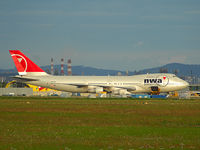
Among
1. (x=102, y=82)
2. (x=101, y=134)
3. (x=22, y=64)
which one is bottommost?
(x=101, y=134)

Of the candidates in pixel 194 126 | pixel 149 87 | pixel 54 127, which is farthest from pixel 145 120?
pixel 149 87

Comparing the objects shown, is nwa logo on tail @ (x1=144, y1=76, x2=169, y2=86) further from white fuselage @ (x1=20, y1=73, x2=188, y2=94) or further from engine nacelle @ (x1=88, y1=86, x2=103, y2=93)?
engine nacelle @ (x1=88, y1=86, x2=103, y2=93)

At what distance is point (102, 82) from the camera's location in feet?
316

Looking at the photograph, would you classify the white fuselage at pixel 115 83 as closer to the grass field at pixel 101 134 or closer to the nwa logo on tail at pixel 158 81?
the nwa logo on tail at pixel 158 81

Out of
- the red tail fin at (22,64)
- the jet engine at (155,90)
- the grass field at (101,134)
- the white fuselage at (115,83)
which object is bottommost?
the grass field at (101,134)

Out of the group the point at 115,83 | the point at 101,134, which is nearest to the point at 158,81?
the point at 115,83

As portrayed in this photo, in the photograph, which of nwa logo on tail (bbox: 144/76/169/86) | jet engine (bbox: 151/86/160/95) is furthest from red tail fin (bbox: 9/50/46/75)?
jet engine (bbox: 151/86/160/95)

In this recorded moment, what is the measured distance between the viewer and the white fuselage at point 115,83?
9469cm

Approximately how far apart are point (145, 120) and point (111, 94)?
204 ft

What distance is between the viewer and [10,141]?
23.0 meters

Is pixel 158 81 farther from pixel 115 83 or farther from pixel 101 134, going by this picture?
pixel 101 134

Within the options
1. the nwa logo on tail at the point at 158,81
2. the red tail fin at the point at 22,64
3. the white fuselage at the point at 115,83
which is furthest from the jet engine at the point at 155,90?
the red tail fin at the point at 22,64

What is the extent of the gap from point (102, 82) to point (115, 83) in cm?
322

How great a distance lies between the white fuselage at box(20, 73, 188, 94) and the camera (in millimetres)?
94688
